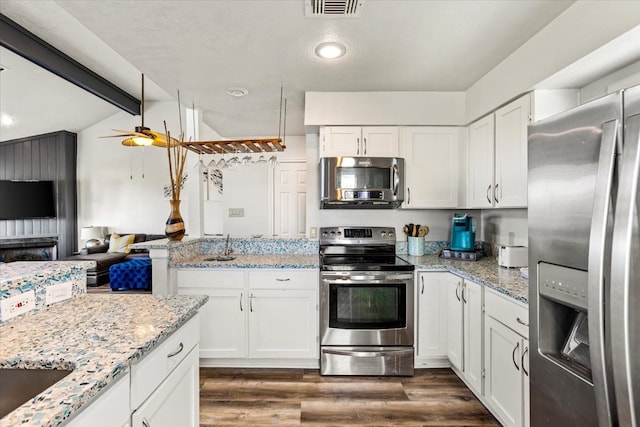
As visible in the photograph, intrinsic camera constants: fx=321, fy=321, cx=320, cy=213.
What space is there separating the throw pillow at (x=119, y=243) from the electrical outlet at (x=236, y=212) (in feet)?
6.45

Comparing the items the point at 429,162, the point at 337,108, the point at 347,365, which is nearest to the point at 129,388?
the point at 347,365

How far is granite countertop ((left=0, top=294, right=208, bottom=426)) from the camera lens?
0.67 metres

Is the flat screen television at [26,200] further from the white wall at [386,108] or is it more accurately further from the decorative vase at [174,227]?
the white wall at [386,108]

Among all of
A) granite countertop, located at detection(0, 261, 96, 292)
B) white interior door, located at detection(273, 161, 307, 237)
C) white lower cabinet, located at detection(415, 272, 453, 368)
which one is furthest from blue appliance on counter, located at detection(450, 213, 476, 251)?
white interior door, located at detection(273, 161, 307, 237)

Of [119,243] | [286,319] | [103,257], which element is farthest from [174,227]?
[119,243]

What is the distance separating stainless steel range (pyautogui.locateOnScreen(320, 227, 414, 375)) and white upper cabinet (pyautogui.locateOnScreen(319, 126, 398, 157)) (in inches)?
39.3

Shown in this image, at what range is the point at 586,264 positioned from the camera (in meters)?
0.94

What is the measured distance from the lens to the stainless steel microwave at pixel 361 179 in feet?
8.94

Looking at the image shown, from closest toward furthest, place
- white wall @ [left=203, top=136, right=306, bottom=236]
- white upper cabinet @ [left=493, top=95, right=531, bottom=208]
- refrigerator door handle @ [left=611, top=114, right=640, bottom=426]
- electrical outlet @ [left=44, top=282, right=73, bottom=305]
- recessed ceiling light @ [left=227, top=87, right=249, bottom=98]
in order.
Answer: refrigerator door handle @ [left=611, top=114, right=640, bottom=426] → electrical outlet @ [left=44, top=282, right=73, bottom=305] → white upper cabinet @ [left=493, top=95, right=531, bottom=208] → recessed ceiling light @ [left=227, top=87, right=249, bottom=98] → white wall @ [left=203, top=136, right=306, bottom=236]

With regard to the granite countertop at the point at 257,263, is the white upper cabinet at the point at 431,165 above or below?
above

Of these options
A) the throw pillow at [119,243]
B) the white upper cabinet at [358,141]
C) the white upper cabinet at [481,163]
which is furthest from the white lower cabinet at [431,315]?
the throw pillow at [119,243]

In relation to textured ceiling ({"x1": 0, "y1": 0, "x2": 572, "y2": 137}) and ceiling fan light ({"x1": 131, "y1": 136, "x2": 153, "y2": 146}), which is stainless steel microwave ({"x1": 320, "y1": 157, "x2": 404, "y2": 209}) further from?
ceiling fan light ({"x1": 131, "y1": 136, "x2": 153, "y2": 146})

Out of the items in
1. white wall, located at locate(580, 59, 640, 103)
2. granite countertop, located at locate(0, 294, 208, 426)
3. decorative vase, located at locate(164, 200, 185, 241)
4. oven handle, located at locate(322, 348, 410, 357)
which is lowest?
oven handle, located at locate(322, 348, 410, 357)

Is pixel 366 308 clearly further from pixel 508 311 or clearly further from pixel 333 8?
pixel 333 8
